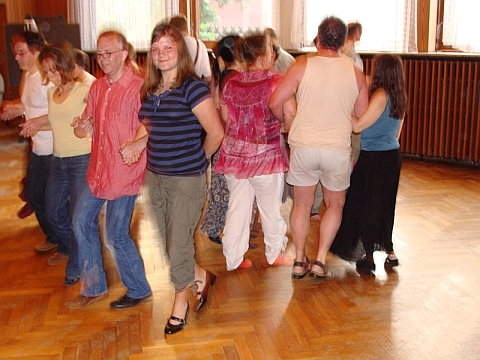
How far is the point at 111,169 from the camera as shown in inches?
132

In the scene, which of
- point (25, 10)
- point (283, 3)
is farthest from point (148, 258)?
point (25, 10)

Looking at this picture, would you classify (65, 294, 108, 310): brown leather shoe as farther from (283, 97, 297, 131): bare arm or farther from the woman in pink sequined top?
(283, 97, 297, 131): bare arm

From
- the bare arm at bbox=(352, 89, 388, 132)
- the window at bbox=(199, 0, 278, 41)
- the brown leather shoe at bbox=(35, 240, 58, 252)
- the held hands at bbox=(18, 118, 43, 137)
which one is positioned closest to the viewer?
the bare arm at bbox=(352, 89, 388, 132)

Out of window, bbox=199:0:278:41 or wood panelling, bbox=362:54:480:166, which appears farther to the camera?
window, bbox=199:0:278:41

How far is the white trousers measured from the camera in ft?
12.8

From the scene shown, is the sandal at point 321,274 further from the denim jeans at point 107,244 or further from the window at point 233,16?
the window at point 233,16

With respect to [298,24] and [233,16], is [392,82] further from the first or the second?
[233,16]

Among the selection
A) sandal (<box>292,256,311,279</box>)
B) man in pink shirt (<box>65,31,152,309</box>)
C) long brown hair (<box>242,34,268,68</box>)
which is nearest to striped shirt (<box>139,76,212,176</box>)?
man in pink shirt (<box>65,31,152,309</box>)

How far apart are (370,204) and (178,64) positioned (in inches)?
61.5

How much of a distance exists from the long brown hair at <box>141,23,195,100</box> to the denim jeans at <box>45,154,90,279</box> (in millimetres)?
725

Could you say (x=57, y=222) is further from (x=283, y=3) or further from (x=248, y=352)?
(x=283, y=3)

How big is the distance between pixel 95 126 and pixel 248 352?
4.50 ft

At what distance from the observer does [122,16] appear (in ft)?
31.9

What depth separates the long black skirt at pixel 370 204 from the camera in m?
3.95
